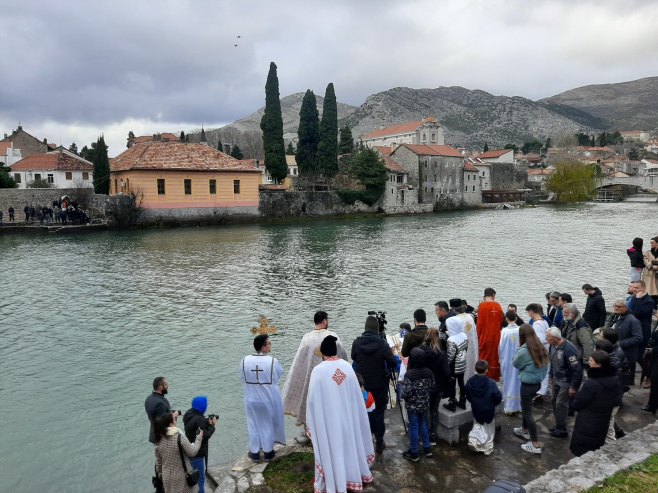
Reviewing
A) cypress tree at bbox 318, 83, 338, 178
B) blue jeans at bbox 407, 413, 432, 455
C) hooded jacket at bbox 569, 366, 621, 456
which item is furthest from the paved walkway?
cypress tree at bbox 318, 83, 338, 178

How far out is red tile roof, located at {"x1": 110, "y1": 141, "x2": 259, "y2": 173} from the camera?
4641 centimetres

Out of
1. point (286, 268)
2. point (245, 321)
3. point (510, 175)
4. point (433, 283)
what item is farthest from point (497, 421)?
point (510, 175)

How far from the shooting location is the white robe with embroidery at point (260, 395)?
609cm

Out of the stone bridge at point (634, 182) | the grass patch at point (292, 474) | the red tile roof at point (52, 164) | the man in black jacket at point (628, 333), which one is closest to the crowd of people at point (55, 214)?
the red tile roof at point (52, 164)

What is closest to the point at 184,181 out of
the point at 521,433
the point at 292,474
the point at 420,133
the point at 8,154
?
the point at 8,154

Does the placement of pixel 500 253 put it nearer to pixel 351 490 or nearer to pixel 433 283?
pixel 433 283

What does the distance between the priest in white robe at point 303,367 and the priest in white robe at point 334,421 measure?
99 centimetres

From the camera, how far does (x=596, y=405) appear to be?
5.45m

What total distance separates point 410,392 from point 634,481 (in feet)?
7.85

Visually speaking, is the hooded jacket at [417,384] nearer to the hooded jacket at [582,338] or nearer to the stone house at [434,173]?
the hooded jacket at [582,338]

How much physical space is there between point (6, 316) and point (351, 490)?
48.7 feet

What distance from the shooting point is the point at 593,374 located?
548 centimetres

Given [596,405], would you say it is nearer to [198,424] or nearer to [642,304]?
[642,304]

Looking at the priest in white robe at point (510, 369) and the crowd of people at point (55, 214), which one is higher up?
the crowd of people at point (55, 214)
